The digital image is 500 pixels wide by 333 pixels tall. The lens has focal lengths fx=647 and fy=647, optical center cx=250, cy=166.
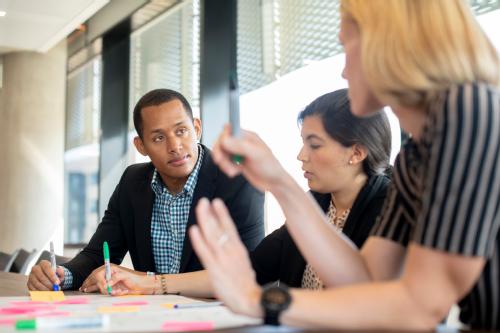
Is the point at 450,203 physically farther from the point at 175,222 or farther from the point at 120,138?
the point at 120,138

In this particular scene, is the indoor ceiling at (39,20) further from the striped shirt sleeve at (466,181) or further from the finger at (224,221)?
the striped shirt sleeve at (466,181)

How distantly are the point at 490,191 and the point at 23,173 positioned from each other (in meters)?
8.23

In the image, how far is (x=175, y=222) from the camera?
2.91 meters

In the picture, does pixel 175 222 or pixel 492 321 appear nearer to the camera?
pixel 492 321

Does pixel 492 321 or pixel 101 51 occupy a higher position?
pixel 101 51

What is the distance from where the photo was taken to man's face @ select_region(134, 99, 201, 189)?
9.65 feet

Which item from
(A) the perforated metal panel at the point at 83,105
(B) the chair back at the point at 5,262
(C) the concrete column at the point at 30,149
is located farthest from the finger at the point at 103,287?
(C) the concrete column at the point at 30,149

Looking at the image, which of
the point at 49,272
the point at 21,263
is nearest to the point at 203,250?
the point at 49,272

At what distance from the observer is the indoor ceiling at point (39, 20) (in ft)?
21.0

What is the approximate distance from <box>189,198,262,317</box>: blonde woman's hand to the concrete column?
7.76 metres

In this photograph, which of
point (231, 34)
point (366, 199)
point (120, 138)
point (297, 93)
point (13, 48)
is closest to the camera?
point (366, 199)

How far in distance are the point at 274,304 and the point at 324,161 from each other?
125 centimetres

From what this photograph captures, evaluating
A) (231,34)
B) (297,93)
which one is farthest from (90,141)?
(297,93)

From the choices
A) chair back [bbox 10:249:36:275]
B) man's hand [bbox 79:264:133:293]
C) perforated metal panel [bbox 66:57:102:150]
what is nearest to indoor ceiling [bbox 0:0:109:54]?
perforated metal panel [bbox 66:57:102:150]
